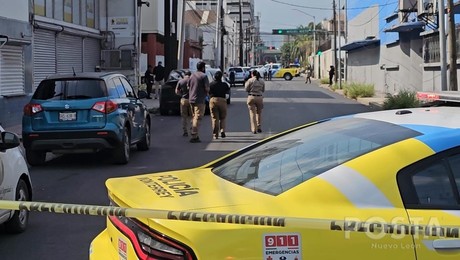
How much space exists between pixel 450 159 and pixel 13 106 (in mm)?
16760

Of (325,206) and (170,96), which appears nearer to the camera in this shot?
(325,206)

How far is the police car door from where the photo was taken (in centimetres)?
294

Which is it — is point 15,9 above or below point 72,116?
above

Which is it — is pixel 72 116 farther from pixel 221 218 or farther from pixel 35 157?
pixel 221 218

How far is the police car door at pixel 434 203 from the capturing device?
9.63ft

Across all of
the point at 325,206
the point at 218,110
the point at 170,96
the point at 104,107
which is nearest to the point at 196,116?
the point at 218,110

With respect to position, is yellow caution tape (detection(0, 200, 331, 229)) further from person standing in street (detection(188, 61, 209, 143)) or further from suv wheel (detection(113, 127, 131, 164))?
person standing in street (detection(188, 61, 209, 143))

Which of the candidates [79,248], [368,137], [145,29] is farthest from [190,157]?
[145,29]

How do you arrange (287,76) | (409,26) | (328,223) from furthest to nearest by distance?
1. (287,76)
2. (409,26)
3. (328,223)

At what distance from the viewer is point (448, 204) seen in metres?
3.16

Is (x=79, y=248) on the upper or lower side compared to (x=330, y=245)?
lower

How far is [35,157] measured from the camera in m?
10.9

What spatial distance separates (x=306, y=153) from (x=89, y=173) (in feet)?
22.8

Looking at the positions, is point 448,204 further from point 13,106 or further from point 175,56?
point 175,56
